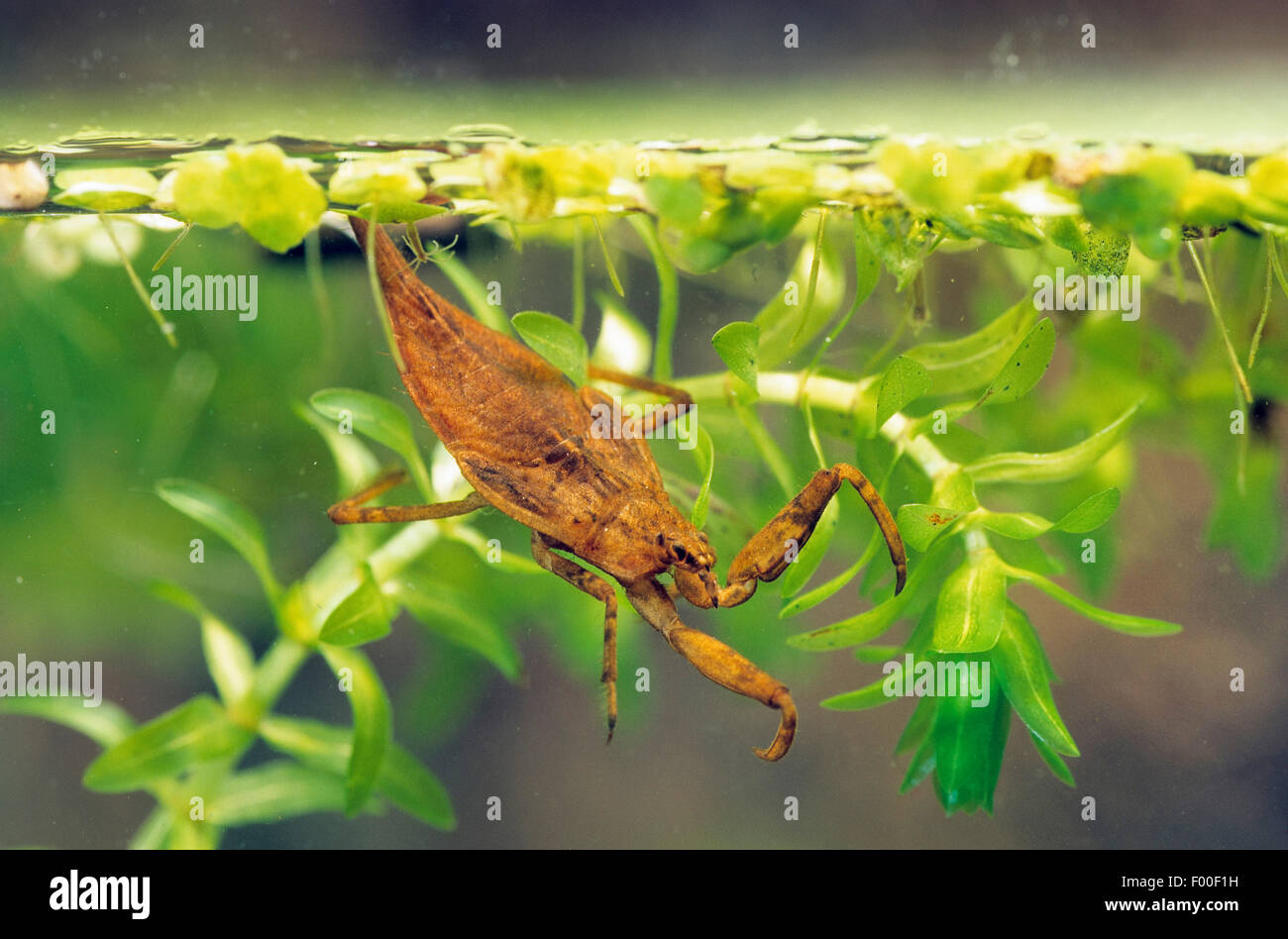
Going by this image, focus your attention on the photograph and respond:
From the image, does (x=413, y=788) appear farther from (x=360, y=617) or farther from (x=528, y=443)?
(x=528, y=443)

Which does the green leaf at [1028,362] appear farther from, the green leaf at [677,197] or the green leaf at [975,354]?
the green leaf at [677,197]

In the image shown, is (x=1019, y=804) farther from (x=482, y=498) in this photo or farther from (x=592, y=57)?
(x=592, y=57)

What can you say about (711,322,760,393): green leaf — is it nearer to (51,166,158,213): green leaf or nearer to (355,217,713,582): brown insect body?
(355,217,713,582): brown insect body

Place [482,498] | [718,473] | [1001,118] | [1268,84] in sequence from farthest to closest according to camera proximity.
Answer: [1268,84] < [1001,118] < [718,473] < [482,498]

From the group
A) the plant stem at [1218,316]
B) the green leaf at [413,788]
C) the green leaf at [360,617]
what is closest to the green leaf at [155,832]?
the green leaf at [413,788]

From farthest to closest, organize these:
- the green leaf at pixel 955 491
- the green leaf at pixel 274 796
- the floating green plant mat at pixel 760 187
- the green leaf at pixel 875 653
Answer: the green leaf at pixel 274 796, the green leaf at pixel 875 653, the green leaf at pixel 955 491, the floating green plant mat at pixel 760 187

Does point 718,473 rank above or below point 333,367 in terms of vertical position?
below

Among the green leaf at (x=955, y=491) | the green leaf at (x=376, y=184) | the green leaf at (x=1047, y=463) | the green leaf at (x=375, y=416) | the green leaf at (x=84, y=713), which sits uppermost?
the green leaf at (x=376, y=184)

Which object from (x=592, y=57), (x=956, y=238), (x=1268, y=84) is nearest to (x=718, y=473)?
(x=956, y=238)
